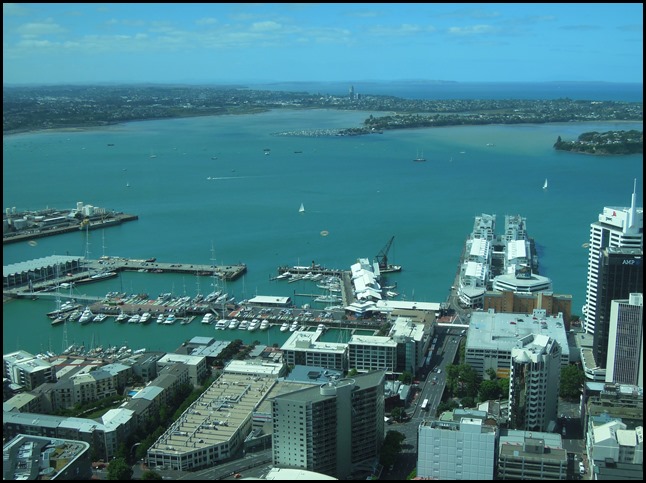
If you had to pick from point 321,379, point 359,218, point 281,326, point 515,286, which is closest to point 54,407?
point 321,379

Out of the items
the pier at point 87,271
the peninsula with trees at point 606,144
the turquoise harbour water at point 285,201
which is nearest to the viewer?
the pier at point 87,271

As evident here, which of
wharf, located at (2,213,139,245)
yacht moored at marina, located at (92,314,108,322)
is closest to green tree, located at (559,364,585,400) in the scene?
yacht moored at marina, located at (92,314,108,322)

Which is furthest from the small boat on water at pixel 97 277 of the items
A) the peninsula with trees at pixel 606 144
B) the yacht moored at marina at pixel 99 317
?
the peninsula with trees at pixel 606 144

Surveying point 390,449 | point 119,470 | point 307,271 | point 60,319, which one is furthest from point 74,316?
point 390,449

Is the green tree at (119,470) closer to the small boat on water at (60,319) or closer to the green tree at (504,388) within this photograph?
the green tree at (504,388)

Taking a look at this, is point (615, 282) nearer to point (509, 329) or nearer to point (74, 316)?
point (509, 329)

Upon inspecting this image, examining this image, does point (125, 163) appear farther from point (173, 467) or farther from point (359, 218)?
point (173, 467)

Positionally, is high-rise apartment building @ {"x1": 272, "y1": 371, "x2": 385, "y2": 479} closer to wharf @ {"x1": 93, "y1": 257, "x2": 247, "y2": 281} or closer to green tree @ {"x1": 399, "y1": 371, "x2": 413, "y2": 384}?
green tree @ {"x1": 399, "y1": 371, "x2": 413, "y2": 384}
